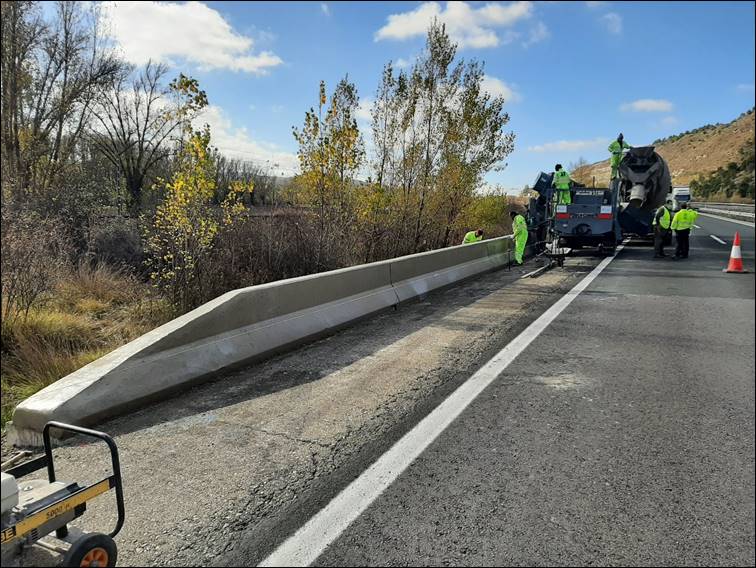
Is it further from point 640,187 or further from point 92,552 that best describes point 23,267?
point 640,187

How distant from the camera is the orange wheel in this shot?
7.29ft

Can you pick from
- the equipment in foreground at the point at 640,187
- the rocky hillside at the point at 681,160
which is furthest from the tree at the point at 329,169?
the equipment in foreground at the point at 640,187

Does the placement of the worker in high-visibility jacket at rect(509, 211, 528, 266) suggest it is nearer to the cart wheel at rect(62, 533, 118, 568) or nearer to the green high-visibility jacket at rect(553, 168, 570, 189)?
the green high-visibility jacket at rect(553, 168, 570, 189)

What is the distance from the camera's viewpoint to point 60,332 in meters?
6.00

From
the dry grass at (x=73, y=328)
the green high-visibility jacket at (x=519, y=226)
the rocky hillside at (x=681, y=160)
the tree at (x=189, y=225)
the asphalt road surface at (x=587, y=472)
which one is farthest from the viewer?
the green high-visibility jacket at (x=519, y=226)

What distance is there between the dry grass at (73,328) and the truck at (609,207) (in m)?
10.3

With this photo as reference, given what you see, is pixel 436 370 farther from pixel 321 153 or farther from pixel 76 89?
pixel 76 89

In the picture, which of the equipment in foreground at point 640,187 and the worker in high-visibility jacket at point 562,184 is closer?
the worker in high-visibility jacket at point 562,184

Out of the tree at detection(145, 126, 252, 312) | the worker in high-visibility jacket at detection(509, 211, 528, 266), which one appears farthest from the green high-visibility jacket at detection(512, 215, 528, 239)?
the tree at detection(145, 126, 252, 312)

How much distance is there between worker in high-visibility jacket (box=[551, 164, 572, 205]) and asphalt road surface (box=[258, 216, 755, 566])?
950cm

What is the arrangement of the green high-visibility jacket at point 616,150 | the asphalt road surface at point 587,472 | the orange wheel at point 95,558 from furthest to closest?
the green high-visibility jacket at point 616,150 → the asphalt road surface at point 587,472 → the orange wheel at point 95,558

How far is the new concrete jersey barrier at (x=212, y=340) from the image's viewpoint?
147 inches

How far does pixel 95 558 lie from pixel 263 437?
1.49m

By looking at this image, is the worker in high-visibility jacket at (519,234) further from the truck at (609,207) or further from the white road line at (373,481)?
the white road line at (373,481)
